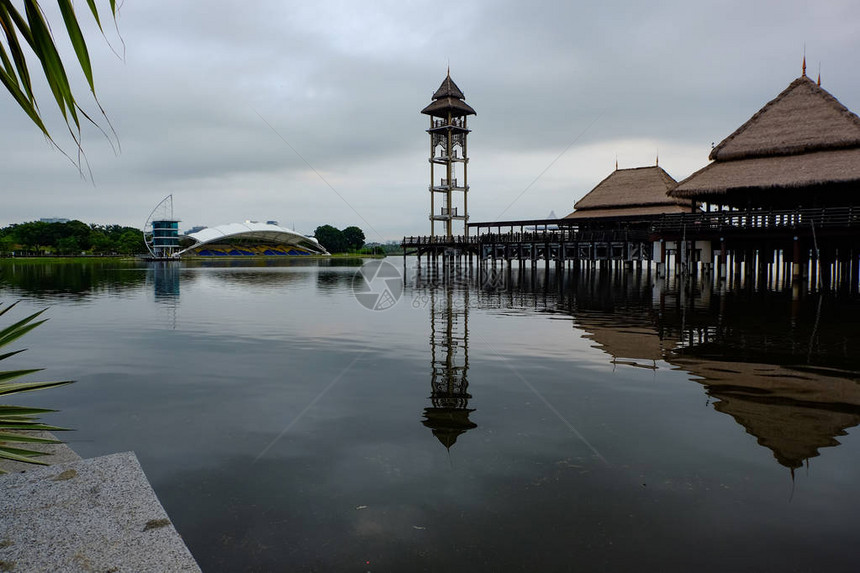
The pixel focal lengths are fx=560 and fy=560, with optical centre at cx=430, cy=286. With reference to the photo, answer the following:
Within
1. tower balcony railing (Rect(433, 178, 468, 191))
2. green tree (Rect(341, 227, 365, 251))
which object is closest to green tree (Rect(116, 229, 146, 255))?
green tree (Rect(341, 227, 365, 251))

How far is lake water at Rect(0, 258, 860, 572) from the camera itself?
4.20 m

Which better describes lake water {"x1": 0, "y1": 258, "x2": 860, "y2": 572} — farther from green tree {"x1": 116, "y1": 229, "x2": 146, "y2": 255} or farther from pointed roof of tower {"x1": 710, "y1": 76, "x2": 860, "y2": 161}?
green tree {"x1": 116, "y1": 229, "x2": 146, "y2": 255}

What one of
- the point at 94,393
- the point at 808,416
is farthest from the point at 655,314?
the point at 94,393

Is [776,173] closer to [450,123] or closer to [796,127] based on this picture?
[796,127]

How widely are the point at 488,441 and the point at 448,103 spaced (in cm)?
6306

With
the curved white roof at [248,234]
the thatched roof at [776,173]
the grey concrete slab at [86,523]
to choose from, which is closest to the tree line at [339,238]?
the curved white roof at [248,234]

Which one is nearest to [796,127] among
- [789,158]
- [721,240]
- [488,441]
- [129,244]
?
[789,158]

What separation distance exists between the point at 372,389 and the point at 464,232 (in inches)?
2432

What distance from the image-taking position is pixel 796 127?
30141 millimetres

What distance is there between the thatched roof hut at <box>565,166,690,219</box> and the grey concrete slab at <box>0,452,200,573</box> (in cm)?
4459

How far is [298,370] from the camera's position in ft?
35.1

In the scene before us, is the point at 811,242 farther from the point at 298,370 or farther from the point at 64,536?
the point at 64,536

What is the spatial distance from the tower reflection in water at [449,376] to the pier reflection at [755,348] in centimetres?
303

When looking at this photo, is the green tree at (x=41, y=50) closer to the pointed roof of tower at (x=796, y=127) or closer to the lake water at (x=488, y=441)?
the lake water at (x=488, y=441)
